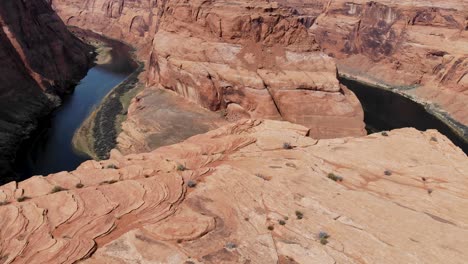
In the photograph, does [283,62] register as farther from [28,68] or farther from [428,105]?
[28,68]

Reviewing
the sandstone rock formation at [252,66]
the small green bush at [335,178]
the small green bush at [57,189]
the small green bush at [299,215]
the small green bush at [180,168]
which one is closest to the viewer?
the small green bush at [57,189]

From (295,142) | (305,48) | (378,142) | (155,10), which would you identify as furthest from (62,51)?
(378,142)

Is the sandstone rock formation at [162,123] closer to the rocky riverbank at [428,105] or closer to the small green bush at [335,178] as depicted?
the small green bush at [335,178]

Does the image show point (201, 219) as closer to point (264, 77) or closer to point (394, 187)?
point (394, 187)

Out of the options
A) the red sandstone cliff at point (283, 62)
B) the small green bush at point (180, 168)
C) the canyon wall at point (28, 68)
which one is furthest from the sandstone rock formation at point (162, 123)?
the small green bush at point (180, 168)

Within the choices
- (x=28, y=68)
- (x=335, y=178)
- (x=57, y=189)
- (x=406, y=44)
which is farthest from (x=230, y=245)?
(x=406, y=44)

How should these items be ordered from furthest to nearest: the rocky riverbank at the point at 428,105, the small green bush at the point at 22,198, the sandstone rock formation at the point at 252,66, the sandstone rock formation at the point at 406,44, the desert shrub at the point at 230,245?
the sandstone rock formation at the point at 406,44 → the rocky riverbank at the point at 428,105 → the sandstone rock formation at the point at 252,66 → the small green bush at the point at 22,198 → the desert shrub at the point at 230,245

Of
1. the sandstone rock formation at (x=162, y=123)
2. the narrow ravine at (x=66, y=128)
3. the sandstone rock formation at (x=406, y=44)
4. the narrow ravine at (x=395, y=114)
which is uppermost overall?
the sandstone rock formation at (x=406, y=44)
